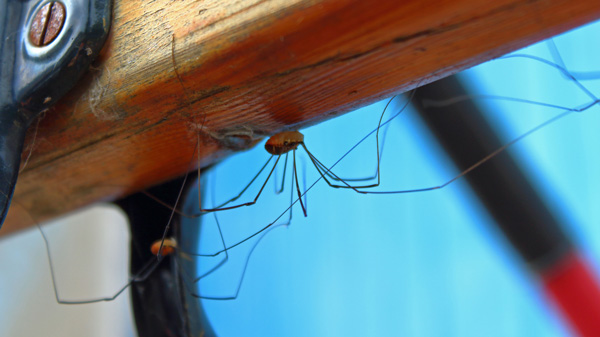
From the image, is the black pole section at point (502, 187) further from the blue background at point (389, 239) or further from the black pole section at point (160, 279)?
the black pole section at point (160, 279)

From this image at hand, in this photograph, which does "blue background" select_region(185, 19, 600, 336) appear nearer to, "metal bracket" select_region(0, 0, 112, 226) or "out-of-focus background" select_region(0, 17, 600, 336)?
"out-of-focus background" select_region(0, 17, 600, 336)

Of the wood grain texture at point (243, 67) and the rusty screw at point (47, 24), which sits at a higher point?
the rusty screw at point (47, 24)

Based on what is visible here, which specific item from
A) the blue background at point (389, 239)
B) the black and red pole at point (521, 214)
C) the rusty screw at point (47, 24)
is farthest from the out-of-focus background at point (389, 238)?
the rusty screw at point (47, 24)

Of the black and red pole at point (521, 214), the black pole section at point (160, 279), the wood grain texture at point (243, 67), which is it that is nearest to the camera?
the wood grain texture at point (243, 67)

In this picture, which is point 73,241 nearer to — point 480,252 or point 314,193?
point 314,193

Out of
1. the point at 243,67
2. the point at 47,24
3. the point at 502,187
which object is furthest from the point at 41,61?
the point at 502,187

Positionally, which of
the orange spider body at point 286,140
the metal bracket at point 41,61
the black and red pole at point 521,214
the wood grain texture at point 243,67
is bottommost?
the black and red pole at point 521,214
